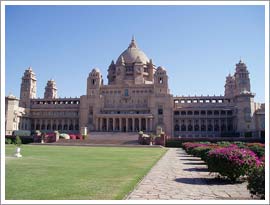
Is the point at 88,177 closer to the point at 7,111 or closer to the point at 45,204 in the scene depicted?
the point at 45,204

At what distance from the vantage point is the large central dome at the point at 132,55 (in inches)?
4005

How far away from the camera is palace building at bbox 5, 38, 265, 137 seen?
276ft

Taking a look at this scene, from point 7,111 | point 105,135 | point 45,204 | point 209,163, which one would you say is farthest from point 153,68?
point 45,204

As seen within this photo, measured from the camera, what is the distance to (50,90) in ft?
367

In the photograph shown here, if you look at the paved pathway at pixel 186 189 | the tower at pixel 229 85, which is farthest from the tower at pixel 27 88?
the paved pathway at pixel 186 189

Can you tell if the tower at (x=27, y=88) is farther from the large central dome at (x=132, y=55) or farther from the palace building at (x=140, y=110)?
the large central dome at (x=132, y=55)

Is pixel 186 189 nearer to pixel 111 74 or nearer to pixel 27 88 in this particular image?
pixel 111 74

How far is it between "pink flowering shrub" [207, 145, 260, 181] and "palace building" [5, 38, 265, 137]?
66.9 meters

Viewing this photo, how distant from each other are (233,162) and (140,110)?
7471 cm

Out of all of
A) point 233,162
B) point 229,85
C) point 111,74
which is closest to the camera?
point 233,162

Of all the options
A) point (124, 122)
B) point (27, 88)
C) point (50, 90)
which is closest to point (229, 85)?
point (124, 122)

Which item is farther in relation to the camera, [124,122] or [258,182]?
[124,122]

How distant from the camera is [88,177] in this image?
1417 centimetres

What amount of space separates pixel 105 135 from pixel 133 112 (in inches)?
596
